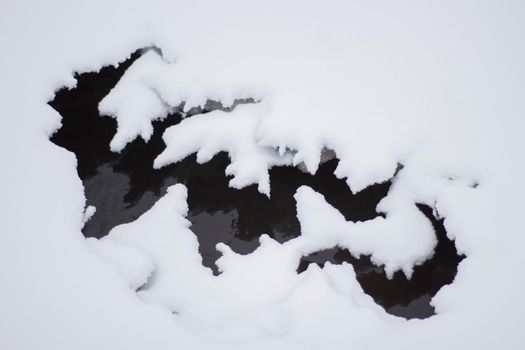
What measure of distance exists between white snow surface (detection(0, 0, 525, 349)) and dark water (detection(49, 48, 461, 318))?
280mm

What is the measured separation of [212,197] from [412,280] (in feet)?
9.44

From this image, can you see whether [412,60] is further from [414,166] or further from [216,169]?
[216,169]

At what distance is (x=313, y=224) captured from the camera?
5609 millimetres

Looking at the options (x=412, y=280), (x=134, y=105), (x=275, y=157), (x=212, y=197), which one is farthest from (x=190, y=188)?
(x=412, y=280)

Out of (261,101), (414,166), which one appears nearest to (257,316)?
(414,166)

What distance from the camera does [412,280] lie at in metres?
5.36

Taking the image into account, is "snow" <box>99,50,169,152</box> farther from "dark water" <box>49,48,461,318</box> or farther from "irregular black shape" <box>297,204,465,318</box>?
"irregular black shape" <box>297,204,465,318</box>

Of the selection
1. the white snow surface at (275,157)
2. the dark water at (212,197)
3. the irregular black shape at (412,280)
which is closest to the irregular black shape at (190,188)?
the dark water at (212,197)

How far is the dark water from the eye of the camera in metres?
5.39

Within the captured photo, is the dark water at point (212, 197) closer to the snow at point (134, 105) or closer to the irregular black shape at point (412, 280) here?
the irregular black shape at point (412, 280)

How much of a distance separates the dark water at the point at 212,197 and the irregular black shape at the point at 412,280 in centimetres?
1

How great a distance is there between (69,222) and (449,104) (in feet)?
16.7

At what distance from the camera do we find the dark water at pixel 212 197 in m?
5.39

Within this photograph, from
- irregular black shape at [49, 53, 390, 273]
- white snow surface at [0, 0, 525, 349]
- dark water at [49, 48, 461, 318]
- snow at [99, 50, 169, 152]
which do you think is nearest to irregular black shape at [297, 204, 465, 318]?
dark water at [49, 48, 461, 318]
